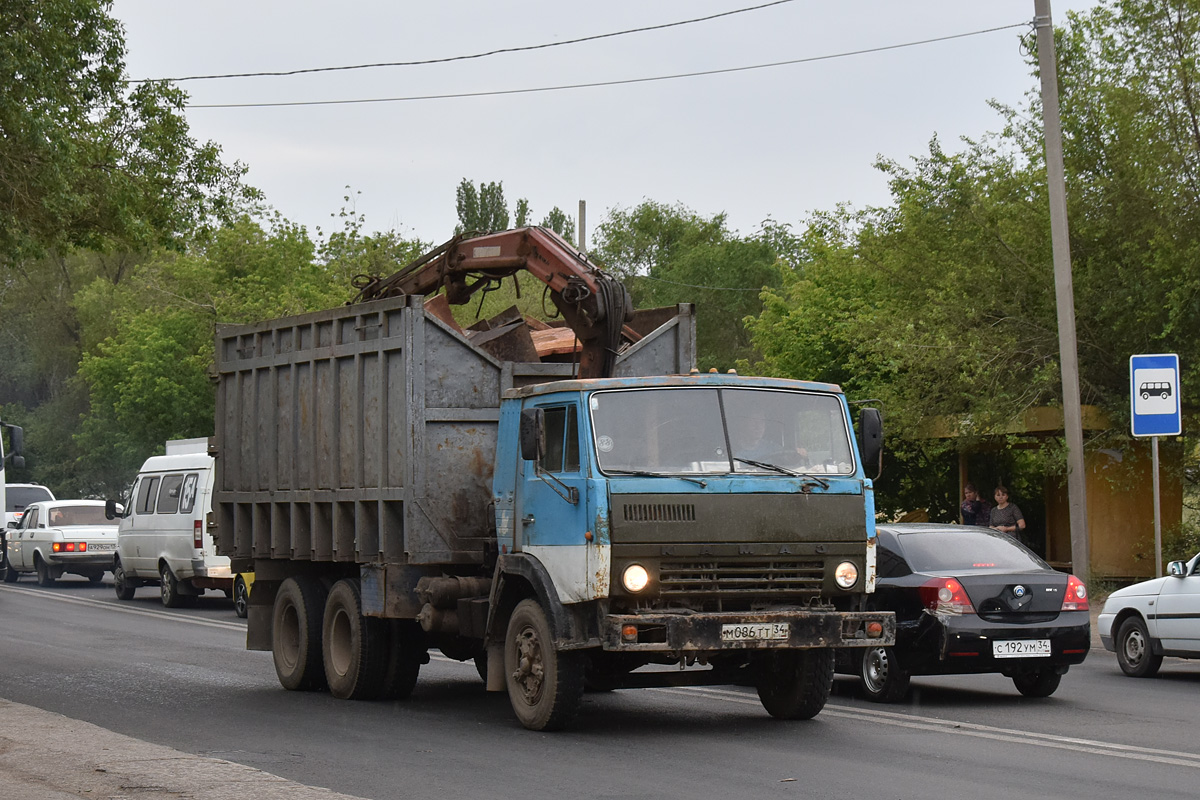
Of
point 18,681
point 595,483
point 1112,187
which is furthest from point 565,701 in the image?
point 1112,187

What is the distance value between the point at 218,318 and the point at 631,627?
124 ft

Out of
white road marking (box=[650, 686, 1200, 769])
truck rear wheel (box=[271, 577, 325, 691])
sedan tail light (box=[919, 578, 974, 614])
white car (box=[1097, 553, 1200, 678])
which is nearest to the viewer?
white road marking (box=[650, 686, 1200, 769])

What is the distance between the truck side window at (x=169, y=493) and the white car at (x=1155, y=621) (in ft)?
51.0

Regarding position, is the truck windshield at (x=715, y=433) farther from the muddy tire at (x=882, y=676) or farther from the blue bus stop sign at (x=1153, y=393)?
the blue bus stop sign at (x=1153, y=393)

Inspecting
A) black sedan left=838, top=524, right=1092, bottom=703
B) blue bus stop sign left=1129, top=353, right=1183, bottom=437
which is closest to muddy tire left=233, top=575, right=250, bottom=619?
black sedan left=838, top=524, right=1092, bottom=703

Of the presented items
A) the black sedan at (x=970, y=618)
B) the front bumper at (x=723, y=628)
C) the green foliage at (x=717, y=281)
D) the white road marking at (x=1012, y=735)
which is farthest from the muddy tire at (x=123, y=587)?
the green foliage at (x=717, y=281)

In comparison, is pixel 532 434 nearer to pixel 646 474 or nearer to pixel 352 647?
pixel 646 474

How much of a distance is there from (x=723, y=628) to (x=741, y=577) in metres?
0.45

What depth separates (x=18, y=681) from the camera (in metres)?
14.5

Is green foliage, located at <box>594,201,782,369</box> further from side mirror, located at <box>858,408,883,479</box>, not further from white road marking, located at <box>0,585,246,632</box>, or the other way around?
side mirror, located at <box>858,408,883,479</box>

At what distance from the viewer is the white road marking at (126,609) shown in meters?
21.9

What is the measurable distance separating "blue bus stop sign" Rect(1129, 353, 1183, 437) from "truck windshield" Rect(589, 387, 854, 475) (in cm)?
791

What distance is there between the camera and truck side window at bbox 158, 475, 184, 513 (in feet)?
83.6

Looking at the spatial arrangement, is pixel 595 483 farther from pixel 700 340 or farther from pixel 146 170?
pixel 700 340
